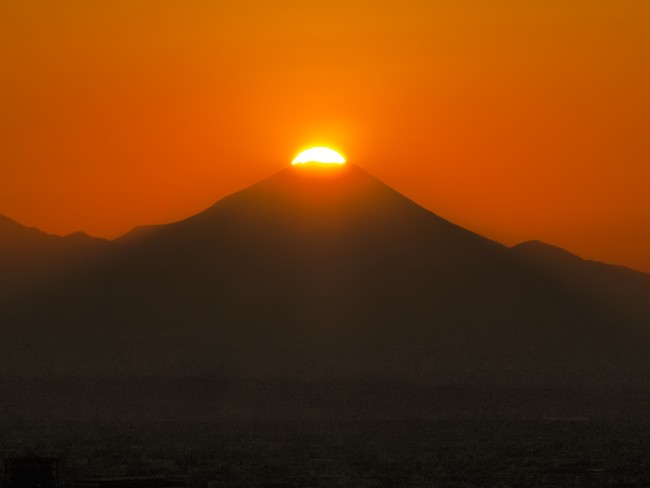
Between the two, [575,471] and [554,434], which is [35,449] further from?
[554,434]

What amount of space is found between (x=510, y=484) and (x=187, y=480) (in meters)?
15.7

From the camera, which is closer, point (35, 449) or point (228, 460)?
point (228, 460)

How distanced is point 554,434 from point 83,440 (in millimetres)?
46918

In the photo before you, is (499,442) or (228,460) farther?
(499,442)

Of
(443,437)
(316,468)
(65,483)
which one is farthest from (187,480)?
(443,437)

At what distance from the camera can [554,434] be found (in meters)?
175

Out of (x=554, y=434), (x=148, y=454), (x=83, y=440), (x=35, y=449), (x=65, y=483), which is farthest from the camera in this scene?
(x=554, y=434)

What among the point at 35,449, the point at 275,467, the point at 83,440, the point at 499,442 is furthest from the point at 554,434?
the point at 275,467

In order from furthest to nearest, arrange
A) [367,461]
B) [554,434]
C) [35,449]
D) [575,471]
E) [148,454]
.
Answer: [554,434]
[35,449]
[148,454]
[367,461]
[575,471]

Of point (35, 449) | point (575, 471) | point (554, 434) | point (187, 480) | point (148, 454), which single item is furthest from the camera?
point (554, 434)

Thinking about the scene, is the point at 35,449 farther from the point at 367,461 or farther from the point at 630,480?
the point at 630,480

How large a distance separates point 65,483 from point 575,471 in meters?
30.8

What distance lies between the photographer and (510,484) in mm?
85125

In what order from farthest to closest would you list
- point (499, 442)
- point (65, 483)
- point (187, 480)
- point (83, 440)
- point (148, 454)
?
point (83, 440) → point (499, 442) → point (148, 454) → point (187, 480) → point (65, 483)
